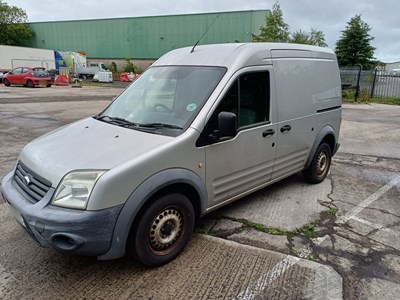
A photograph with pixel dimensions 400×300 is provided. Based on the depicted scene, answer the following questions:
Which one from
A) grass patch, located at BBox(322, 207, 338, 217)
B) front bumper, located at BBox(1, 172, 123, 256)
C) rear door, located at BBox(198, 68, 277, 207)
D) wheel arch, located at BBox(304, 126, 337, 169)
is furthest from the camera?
wheel arch, located at BBox(304, 126, 337, 169)

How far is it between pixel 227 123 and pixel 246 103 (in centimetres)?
73

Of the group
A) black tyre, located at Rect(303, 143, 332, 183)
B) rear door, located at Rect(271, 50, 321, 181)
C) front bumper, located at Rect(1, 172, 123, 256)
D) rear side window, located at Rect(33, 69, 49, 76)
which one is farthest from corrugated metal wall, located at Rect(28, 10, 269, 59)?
front bumper, located at Rect(1, 172, 123, 256)

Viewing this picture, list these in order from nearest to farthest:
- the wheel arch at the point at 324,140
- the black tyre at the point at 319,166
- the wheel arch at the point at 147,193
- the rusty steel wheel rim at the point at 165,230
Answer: the wheel arch at the point at 147,193 < the rusty steel wheel rim at the point at 165,230 < the wheel arch at the point at 324,140 < the black tyre at the point at 319,166

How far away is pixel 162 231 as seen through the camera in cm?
301

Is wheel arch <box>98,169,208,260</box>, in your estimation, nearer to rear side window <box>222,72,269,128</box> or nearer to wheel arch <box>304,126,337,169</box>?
rear side window <box>222,72,269,128</box>

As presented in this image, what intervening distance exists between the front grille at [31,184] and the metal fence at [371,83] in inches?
808

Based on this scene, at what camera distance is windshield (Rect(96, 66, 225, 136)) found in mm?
3242

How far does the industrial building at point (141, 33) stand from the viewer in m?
47.4

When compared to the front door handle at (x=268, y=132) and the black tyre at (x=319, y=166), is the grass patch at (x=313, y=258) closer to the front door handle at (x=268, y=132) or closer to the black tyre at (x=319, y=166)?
the front door handle at (x=268, y=132)

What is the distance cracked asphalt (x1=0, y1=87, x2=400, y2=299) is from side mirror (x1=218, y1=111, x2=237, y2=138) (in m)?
1.22

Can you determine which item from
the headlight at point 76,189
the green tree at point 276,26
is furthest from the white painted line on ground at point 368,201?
the green tree at point 276,26

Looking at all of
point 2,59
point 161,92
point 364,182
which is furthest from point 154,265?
point 2,59

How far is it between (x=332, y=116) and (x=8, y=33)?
2714 inches

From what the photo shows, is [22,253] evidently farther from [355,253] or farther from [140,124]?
[355,253]
